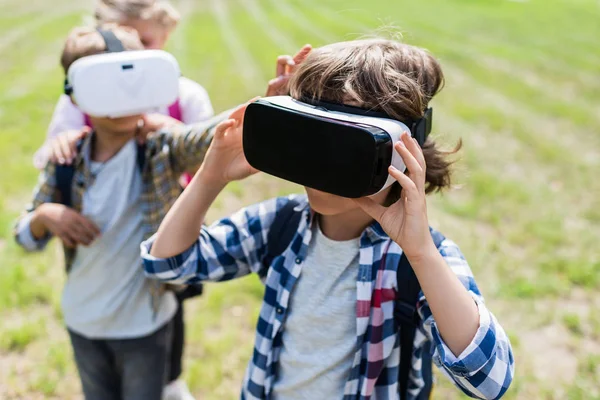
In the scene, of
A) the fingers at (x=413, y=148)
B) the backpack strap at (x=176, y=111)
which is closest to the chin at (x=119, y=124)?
the backpack strap at (x=176, y=111)

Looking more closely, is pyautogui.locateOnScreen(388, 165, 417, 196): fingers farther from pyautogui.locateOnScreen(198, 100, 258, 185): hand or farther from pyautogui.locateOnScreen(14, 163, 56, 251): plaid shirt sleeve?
pyautogui.locateOnScreen(14, 163, 56, 251): plaid shirt sleeve

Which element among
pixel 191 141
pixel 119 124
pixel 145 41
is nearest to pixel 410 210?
pixel 191 141

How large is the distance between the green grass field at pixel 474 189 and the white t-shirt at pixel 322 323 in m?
0.45

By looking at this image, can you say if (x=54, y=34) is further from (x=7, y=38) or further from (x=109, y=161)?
(x=109, y=161)

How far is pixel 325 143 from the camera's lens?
4.09 ft

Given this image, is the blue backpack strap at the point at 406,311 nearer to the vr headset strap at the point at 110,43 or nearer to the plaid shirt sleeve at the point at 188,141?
the plaid shirt sleeve at the point at 188,141

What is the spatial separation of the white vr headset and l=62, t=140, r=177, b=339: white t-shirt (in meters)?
0.26

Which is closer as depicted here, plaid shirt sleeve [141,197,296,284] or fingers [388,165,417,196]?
fingers [388,165,417,196]

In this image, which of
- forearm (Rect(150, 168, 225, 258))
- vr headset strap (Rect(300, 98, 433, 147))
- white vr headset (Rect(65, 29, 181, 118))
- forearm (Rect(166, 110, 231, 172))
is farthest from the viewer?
forearm (Rect(166, 110, 231, 172))

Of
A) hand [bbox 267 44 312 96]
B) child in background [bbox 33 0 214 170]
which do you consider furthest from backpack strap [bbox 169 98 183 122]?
hand [bbox 267 44 312 96]

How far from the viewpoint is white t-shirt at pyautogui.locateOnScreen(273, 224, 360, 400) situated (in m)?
1.56

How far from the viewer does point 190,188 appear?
1.68m

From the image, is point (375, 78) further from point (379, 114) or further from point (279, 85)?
point (279, 85)

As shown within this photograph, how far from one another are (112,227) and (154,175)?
0.81 ft
